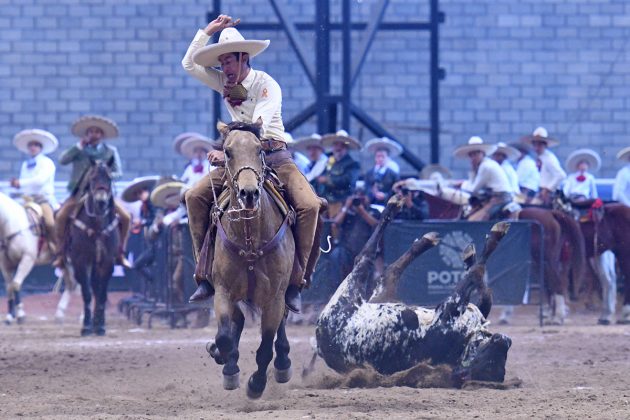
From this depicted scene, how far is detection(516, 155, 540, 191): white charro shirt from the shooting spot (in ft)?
68.2

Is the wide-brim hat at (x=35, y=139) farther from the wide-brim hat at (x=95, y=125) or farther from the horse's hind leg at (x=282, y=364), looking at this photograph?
the horse's hind leg at (x=282, y=364)

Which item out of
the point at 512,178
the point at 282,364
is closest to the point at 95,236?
the point at 512,178

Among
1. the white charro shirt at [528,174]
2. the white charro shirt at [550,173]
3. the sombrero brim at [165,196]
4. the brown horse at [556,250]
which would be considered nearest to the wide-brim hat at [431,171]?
the white charro shirt at [528,174]

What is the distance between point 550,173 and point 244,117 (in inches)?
420

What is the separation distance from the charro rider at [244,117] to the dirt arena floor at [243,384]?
971mm

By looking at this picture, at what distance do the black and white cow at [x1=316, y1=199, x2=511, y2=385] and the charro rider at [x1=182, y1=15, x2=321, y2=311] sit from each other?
65cm

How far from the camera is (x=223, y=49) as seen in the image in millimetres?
10328

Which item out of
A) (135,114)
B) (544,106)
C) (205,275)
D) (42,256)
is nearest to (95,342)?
(42,256)

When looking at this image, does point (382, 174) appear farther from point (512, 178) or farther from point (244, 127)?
point (244, 127)

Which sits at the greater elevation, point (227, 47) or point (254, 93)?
point (227, 47)

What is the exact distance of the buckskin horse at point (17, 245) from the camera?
19484 mm

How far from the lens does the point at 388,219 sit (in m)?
11.9

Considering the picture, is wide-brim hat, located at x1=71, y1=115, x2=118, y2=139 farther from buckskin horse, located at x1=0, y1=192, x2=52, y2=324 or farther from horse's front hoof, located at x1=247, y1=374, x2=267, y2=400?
horse's front hoof, located at x1=247, y1=374, x2=267, y2=400

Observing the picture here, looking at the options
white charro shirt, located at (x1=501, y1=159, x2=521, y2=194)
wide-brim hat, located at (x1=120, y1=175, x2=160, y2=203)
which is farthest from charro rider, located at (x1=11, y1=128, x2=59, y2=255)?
white charro shirt, located at (x1=501, y1=159, x2=521, y2=194)
